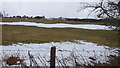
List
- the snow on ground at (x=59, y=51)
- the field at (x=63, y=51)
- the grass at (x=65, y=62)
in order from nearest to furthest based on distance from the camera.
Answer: the grass at (x=65, y=62) < the field at (x=63, y=51) < the snow on ground at (x=59, y=51)

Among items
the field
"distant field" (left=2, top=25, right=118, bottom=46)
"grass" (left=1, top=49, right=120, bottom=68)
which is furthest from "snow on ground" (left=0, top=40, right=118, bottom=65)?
"grass" (left=1, top=49, right=120, bottom=68)

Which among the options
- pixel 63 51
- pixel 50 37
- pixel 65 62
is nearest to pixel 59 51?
pixel 63 51

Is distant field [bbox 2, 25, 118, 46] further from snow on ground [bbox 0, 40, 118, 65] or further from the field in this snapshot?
snow on ground [bbox 0, 40, 118, 65]

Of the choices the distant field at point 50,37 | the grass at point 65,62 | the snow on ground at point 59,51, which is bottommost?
the distant field at point 50,37

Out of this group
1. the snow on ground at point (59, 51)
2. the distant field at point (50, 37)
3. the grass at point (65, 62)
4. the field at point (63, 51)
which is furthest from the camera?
the distant field at point (50, 37)

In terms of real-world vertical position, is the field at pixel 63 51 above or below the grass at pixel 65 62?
below

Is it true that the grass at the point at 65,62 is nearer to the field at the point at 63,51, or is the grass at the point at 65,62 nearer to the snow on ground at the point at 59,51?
the field at the point at 63,51

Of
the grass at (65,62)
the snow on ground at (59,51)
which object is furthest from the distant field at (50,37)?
the grass at (65,62)

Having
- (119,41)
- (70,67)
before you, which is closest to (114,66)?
(70,67)

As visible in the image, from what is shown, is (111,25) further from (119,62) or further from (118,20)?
(119,62)

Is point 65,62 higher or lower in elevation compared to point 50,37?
higher

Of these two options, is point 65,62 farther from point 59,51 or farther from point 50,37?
point 50,37

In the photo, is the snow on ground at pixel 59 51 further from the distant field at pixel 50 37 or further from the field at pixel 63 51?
the distant field at pixel 50 37

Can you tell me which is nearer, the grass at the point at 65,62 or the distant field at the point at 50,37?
the grass at the point at 65,62
